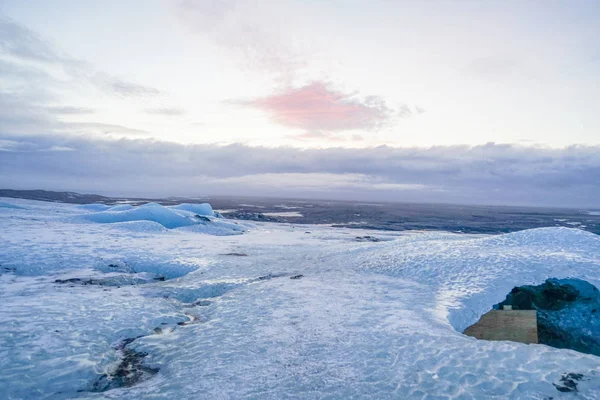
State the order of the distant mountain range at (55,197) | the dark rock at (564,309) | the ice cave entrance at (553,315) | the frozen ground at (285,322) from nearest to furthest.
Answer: the frozen ground at (285,322) < the ice cave entrance at (553,315) < the dark rock at (564,309) < the distant mountain range at (55,197)

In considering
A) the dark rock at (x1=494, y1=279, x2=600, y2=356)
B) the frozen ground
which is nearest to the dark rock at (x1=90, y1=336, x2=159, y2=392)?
the frozen ground

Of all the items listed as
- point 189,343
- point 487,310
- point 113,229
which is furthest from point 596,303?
point 113,229

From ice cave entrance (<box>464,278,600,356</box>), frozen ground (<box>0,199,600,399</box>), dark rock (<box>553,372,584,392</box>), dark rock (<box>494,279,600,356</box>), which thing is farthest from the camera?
dark rock (<box>494,279,600,356</box>)

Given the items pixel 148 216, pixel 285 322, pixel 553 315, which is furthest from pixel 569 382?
pixel 148 216

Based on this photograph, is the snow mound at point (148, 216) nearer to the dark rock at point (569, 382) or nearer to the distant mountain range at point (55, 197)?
the dark rock at point (569, 382)

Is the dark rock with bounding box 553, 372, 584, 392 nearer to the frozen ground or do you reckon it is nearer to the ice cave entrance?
the frozen ground

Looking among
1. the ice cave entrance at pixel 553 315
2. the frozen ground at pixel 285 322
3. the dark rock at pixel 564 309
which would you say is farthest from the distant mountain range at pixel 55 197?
the dark rock at pixel 564 309

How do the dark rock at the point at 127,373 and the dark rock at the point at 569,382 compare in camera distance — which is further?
the dark rock at the point at 127,373
